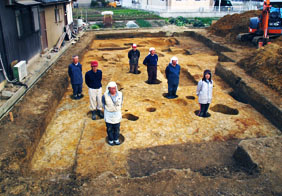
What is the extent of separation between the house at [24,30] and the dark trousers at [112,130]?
454 cm

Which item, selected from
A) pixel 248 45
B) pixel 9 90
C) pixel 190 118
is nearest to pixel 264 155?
pixel 190 118

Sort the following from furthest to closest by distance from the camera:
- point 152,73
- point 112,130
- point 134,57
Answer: point 134,57 → point 152,73 → point 112,130

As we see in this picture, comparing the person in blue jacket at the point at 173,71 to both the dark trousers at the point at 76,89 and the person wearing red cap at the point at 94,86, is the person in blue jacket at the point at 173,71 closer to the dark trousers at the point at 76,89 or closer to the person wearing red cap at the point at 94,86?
the person wearing red cap at the point at 94,86

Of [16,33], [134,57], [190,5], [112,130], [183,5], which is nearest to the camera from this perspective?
[112,130]

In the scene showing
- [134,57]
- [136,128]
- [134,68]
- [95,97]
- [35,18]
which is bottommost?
[136,128]

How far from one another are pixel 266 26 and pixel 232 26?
504 centimetres

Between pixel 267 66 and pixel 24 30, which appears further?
pixel 24 30

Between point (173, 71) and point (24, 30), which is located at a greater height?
point (24, 30)

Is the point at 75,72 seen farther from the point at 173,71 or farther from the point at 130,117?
the point at 173,71

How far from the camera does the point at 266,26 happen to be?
46.3ft

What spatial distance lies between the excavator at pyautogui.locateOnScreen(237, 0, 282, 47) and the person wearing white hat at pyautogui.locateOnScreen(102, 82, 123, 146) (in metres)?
11.1

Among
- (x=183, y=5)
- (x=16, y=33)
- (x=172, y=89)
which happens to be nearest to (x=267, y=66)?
(x=172, y=89)

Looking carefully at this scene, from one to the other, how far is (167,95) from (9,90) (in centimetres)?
517

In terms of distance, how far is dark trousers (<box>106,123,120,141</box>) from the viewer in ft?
19.9
